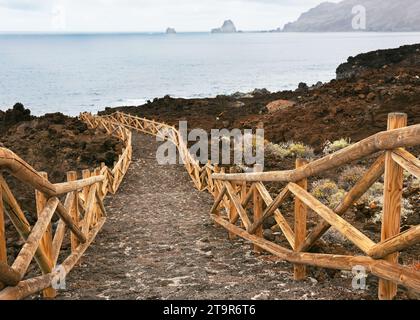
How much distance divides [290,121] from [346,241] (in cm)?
1639

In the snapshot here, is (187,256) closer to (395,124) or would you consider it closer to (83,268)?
(83,268)

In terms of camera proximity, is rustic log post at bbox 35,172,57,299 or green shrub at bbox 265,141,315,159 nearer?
rustic log post at bbox 35,172,57,299

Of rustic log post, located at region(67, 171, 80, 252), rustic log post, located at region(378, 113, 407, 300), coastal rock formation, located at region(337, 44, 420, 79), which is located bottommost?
rustic log post, located at region(67, 171, 80, 252)

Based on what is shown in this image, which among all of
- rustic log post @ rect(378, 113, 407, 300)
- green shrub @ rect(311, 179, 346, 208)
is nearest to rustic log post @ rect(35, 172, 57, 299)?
rustic log post @ rect(378, 113, 407, 300)

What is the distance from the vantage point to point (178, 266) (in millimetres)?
7211

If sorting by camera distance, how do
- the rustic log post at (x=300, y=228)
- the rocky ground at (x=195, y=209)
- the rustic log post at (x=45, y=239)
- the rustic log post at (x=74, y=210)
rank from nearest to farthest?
the rustic log post at (x=45, y=239) → the rustic log post at (x=300, y=228) → the rocky ground at (x=195, y=209) → the rustic log post at (x=74, y=210)

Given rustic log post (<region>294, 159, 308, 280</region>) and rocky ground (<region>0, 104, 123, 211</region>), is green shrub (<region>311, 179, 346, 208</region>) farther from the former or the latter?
rocky ground (<region>0, 104, 123, 211</region>)

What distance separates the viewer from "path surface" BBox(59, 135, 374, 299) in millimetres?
5730

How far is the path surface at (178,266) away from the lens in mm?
5730

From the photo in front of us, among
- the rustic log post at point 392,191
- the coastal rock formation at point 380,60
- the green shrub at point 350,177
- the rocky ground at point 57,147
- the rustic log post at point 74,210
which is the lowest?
the rocky ground at point 57,147

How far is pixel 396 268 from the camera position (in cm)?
408

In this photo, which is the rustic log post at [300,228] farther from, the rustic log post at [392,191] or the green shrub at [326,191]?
the green shrub at [326,191]

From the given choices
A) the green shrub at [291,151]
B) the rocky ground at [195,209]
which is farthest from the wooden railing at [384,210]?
the green shrub at [291,151]
